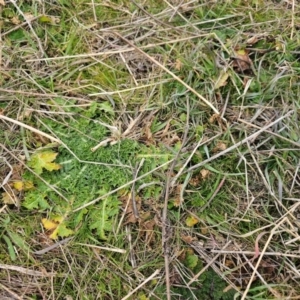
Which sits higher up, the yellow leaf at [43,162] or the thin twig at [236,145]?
the yellow leaf at [43,162]

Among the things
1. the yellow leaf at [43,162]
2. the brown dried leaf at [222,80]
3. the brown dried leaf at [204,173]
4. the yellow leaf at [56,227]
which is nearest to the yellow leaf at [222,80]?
the brown dried leaf at [222,80]

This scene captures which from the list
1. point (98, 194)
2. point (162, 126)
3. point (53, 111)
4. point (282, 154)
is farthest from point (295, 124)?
point (53, 111)

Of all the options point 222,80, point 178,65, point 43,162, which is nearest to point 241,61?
point 222,80

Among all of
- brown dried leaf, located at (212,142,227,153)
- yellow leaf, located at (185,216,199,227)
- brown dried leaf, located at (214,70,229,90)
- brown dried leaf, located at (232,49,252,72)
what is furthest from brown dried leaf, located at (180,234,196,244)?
brown dried leaf, located at (232,49,252,72)

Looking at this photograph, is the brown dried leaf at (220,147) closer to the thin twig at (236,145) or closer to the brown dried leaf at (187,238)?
the thin twig at (236,145)

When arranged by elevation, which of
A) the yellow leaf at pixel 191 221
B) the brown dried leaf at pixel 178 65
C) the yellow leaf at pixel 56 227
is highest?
the brown dried leaf at pixel 178 65

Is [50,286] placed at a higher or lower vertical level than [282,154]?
lower

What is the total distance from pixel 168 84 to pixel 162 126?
203 millimetres

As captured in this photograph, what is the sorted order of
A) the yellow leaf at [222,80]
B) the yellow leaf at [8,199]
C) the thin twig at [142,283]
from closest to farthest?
the thin twig at [142,283], the yellow leaf at [8,199], the yellow leaf at [222,80]

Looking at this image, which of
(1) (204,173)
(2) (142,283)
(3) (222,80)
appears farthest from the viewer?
(3) (222,80)

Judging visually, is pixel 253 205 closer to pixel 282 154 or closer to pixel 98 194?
pixel 282 154

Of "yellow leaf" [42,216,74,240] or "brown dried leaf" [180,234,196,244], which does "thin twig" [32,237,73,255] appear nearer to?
"yellow leaf" [42,216,74,240]

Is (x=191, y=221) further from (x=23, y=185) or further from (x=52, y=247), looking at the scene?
(x=23, y=185)

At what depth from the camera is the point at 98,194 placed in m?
2.31
